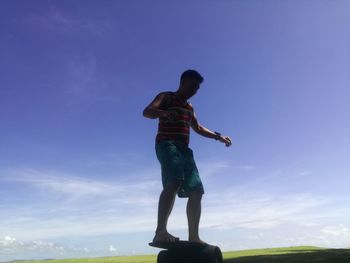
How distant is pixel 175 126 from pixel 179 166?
2.37ft

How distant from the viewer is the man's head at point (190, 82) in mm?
5863

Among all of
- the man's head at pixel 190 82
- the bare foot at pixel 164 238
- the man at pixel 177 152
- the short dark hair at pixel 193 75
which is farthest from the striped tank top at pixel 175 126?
the bare foot at pixel 164 238

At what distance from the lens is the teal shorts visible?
5.46 m

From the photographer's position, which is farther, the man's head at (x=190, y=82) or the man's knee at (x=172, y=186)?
the man's head at (x=190, y=82)

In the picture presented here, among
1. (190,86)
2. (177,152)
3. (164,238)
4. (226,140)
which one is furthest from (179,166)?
(226,140)

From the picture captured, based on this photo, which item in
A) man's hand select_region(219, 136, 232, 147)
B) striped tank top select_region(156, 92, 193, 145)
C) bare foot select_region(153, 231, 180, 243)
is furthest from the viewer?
man's hand select_region(219, 136, 232, 147)

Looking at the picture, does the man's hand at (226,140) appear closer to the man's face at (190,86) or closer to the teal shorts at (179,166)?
the teal shorts at (179,166)

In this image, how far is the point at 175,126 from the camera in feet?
19.5

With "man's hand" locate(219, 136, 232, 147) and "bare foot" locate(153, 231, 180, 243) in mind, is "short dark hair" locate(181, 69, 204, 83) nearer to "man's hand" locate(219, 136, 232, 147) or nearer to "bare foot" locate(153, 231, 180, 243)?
"man's hand" locate(219, 136, 232, 147)

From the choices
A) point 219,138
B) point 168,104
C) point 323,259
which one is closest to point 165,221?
point 168,104

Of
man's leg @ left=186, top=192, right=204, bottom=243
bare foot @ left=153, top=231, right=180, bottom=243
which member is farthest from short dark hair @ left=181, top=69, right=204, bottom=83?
bare foot @ left=153, top=231, right=180, bottom=243

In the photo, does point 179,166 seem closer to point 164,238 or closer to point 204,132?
point 164,238

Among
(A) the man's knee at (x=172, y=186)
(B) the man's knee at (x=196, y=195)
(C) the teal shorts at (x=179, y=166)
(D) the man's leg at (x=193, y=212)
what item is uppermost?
(C) the teal shorts at (x=179, y=166)

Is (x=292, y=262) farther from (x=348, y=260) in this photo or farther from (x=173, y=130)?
(x=173, y=130)
